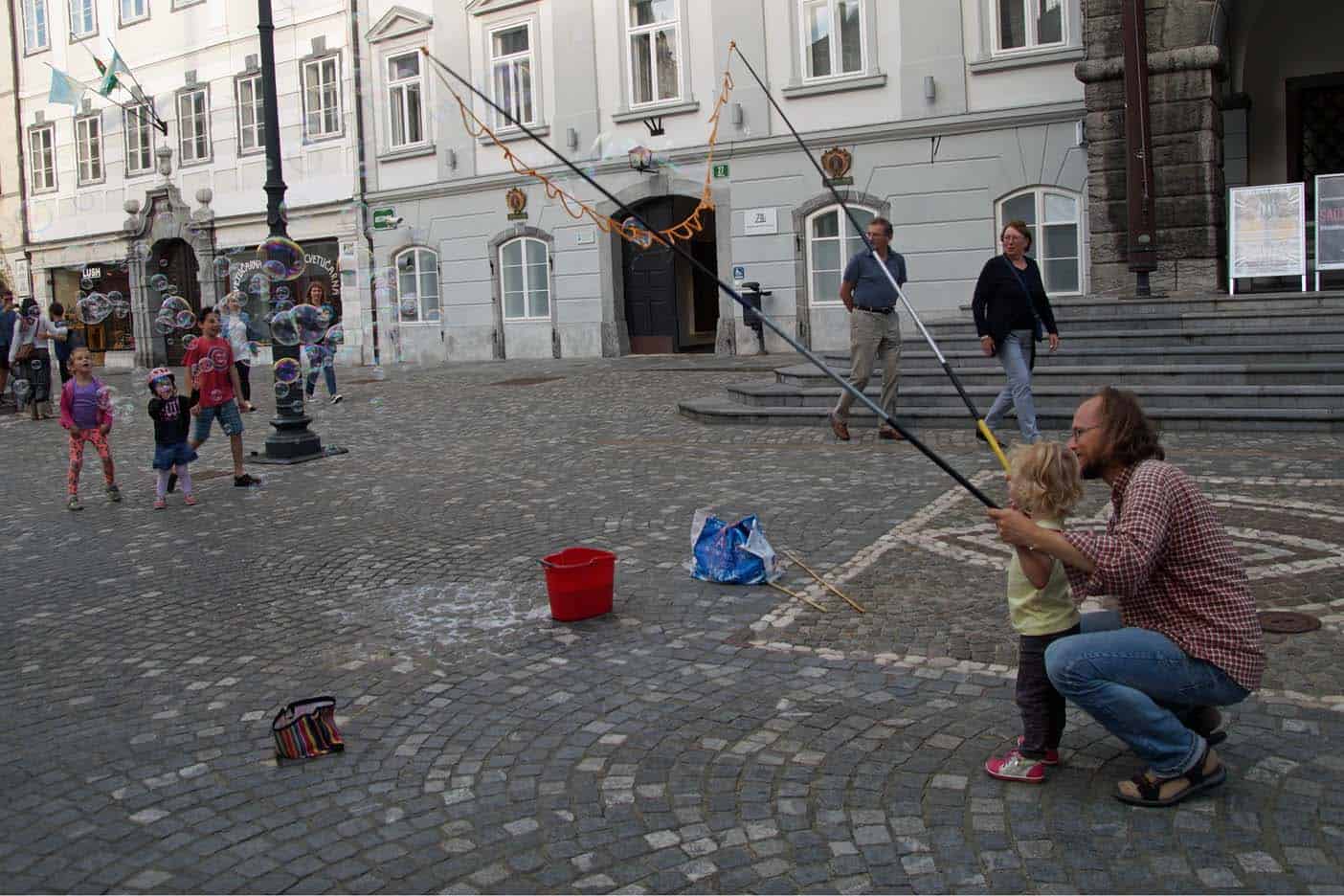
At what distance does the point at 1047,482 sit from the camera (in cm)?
393

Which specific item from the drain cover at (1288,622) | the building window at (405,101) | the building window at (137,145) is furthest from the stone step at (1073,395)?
the building window at (137,145)

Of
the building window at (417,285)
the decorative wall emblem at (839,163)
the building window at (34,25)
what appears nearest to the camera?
the decorative wall emblem at (839,163)

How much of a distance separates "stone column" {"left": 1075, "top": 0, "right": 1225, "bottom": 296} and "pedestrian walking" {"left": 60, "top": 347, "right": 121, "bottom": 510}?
39.9 ft

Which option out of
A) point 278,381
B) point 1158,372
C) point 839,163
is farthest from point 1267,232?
point 278,381

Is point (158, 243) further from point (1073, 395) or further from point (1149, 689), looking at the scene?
point (1149, 689)

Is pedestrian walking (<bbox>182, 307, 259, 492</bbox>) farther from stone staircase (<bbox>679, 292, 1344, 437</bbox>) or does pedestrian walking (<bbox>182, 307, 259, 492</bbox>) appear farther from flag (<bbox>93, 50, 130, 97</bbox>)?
flag (<bbox>93, 50, 130, 97</bbox>)

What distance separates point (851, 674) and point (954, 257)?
1616 cm

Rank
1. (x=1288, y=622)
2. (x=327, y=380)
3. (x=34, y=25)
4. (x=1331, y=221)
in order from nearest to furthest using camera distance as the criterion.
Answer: (x=1288, y=622) → (x=1331, y=221) → (x=327, y=380) → (x=34, y=25)

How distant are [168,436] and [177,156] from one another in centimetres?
2373

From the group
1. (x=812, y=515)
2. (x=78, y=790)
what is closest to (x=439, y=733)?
(x=78, y=790)

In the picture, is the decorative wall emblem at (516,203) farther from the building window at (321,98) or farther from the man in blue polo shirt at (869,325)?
the man in blue polo shirt at (869,325)

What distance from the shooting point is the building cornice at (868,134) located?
19.4 m

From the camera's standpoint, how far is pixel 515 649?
5.82m

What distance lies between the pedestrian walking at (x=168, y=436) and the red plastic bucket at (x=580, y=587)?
17.4ft
